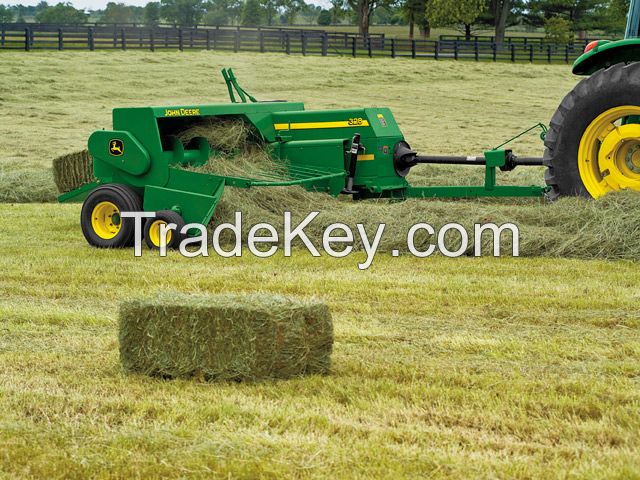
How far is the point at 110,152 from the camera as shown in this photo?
1019cm

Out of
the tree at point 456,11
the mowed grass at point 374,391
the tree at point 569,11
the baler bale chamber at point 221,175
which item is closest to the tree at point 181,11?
the tree at point 569,11

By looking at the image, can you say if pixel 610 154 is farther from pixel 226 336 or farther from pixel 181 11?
pixel 181 11

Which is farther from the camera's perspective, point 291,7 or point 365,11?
point 291,7

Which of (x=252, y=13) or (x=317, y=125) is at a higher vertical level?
(x=252, y=13)

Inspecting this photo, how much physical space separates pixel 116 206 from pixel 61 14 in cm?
7611

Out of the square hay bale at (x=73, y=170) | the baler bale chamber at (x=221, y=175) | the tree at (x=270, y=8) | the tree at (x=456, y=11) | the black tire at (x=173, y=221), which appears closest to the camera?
the black tire at (x=173, y=221)

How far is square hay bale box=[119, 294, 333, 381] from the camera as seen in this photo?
520 cm

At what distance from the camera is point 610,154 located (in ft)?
30.7

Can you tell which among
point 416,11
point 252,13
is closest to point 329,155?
point 416,11

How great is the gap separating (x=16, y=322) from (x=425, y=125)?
18.4 metres

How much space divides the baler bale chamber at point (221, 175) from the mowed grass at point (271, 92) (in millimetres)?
3430

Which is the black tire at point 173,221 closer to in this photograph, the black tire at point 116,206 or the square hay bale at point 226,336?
the black tire at point 116,206

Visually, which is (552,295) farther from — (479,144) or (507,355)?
(479,144)

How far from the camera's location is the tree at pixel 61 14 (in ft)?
260
